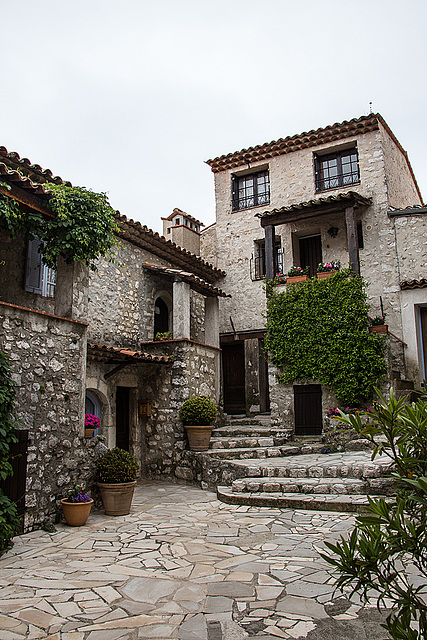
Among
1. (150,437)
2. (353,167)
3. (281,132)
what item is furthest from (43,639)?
(281,132)

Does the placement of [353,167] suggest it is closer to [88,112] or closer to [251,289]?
[251,289]

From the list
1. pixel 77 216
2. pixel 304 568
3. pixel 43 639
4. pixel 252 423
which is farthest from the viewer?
pixel 252 423

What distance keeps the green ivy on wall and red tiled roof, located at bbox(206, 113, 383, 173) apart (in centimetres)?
480

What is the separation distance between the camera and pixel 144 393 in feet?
36.3

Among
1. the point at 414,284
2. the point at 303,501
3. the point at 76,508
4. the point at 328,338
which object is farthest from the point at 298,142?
the point at 76,508

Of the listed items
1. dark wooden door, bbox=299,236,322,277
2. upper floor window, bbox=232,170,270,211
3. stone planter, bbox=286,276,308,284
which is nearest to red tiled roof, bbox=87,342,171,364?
stone planter, bbox=286,276,308,284

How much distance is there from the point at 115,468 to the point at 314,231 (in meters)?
9.62

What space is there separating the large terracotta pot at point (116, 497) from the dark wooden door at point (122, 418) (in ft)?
10.1

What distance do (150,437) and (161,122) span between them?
1005 cm

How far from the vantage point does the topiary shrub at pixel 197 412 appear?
10266mm

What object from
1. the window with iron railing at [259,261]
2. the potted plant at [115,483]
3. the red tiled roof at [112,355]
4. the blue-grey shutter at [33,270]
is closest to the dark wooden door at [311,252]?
the window with iron railing at [259,261]

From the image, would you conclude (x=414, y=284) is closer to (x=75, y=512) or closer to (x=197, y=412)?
(x=197, y=412)

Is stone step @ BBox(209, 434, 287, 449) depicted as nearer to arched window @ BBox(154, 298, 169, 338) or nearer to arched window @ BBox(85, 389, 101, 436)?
arched window @ BBox(85, 389, 101, 436)

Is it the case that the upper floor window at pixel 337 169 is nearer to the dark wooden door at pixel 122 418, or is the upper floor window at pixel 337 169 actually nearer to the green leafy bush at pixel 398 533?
the dark wooden door at pixel 122 418
